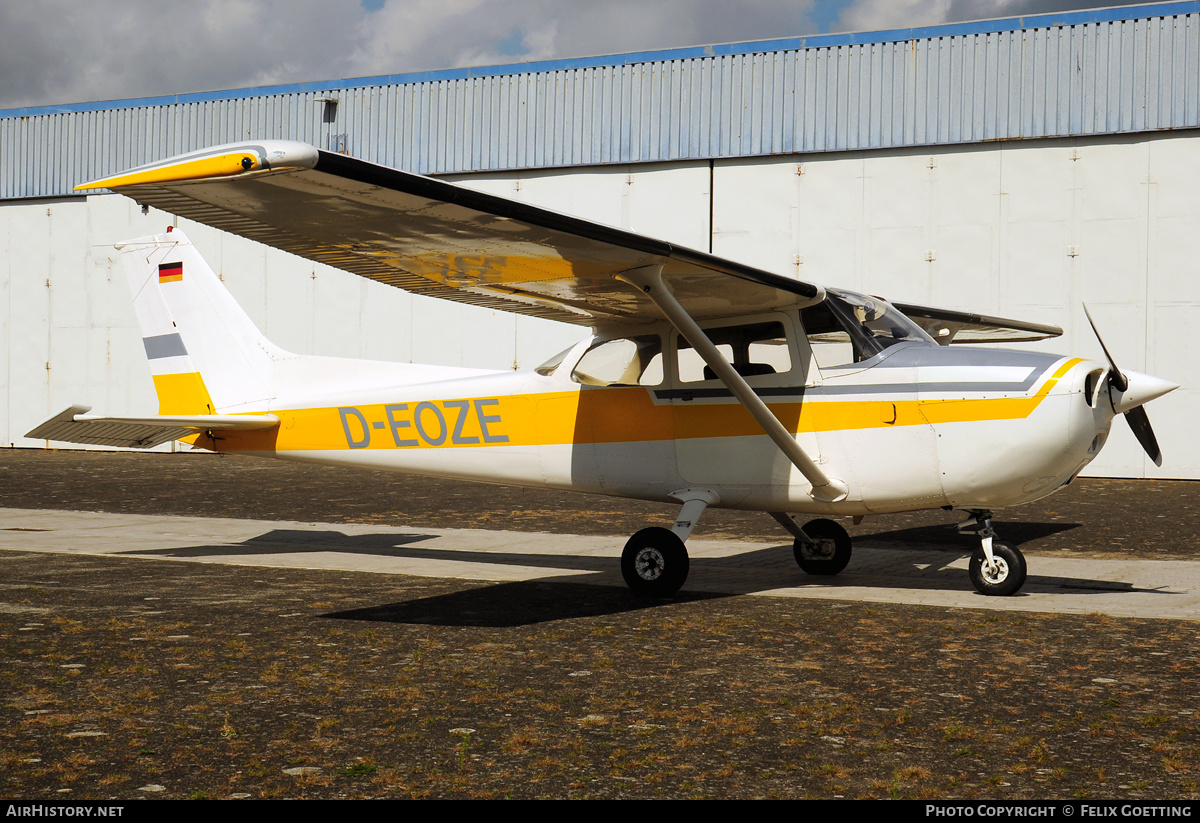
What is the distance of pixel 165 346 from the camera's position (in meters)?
10.4

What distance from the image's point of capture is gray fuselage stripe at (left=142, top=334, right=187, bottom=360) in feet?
33.9

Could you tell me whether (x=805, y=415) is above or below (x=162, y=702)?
above

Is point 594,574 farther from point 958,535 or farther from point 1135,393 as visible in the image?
point 958,535

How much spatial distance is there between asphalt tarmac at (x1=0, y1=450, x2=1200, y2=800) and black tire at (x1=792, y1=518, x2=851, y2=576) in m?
0.31

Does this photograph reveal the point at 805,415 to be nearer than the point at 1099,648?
No

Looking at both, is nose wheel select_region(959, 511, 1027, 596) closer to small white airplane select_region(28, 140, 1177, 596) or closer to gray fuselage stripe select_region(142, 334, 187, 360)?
small white airplane select_region(28, 140, 1177, 596)

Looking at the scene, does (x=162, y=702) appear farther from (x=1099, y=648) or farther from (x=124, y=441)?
(x=124, y=441)

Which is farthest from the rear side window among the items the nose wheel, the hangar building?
the hangar building

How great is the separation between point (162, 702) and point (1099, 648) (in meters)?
4.83

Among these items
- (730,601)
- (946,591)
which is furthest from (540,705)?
(946,591)

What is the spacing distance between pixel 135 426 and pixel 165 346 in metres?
1.28

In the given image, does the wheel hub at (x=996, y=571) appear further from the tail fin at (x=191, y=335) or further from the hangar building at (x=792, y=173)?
the hangar building at (x=792, y=173)

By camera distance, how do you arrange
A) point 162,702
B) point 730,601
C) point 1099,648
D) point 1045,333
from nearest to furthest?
point 162,702
point 1099,648
point 730,601
point 1045,333

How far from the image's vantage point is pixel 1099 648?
5.78m
